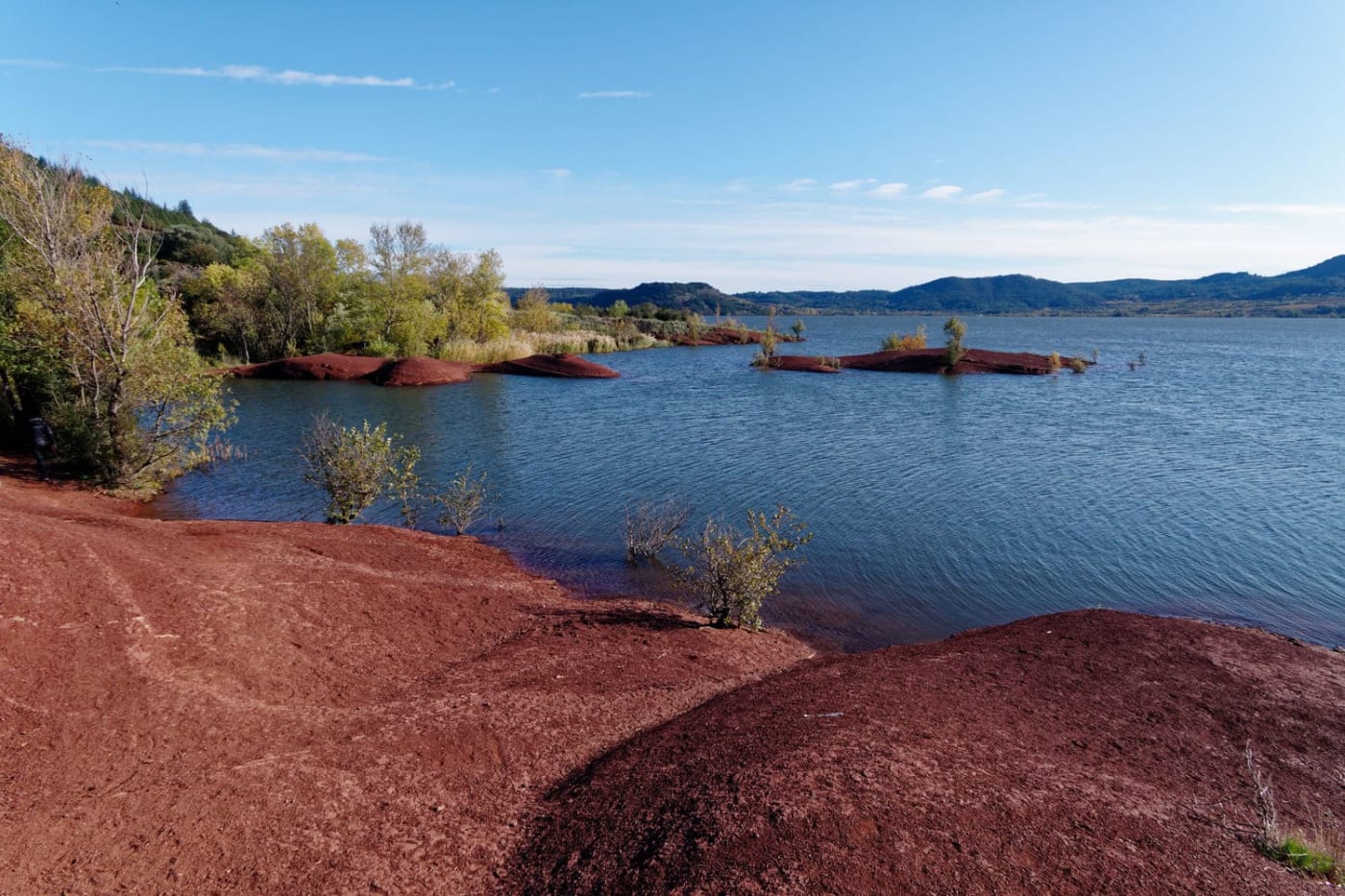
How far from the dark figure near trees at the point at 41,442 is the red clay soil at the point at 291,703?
8.02 metres

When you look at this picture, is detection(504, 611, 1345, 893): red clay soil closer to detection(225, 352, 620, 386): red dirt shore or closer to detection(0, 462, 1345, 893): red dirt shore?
detection(0, 462, 1345, 893): red dirt shore

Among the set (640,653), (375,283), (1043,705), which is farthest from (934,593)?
(375,283)

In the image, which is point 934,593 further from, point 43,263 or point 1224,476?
point 43,263

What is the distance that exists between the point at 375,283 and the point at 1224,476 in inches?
2018

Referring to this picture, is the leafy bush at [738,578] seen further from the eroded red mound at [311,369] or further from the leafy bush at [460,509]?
the eroded red mound at [311,369]

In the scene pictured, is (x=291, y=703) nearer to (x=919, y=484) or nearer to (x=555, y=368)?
(x=919, y=484)

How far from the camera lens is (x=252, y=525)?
13.6 m

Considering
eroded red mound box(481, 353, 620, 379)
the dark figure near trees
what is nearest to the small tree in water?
eroded red mound box(481, 353, 620, 379)

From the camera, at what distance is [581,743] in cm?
695

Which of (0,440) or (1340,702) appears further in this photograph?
(0,440)

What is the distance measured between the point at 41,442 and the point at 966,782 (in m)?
24.0

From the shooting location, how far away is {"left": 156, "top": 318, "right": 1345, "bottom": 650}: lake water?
506 inches

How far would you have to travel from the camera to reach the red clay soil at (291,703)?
498cm

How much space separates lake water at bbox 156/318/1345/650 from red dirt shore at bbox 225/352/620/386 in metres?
2.02
